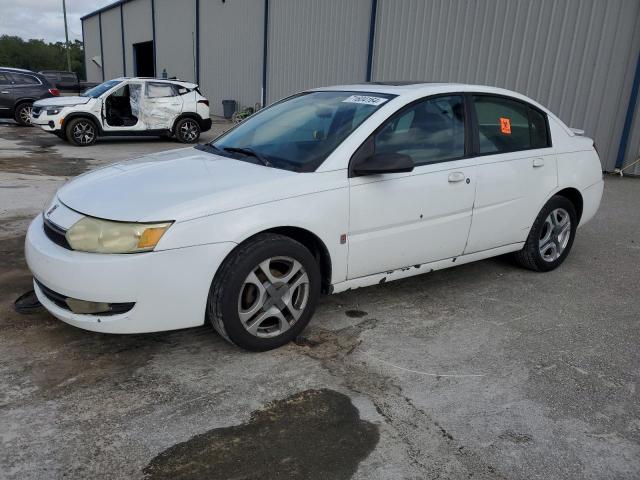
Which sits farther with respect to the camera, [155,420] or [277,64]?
[277,64]

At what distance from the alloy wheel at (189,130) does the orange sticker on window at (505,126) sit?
10.7 metres

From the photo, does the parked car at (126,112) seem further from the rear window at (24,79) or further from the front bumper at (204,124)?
the rear window at (24,79)

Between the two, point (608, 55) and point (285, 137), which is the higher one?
point (608, 55)

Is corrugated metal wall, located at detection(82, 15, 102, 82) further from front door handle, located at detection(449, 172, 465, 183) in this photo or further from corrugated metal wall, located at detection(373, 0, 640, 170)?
front door handle, located at detection(449, 172, 465, 183)

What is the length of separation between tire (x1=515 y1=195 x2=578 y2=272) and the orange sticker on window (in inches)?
→ 28.9

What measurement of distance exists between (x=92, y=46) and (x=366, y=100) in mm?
43949

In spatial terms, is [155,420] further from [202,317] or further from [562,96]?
[562,96]

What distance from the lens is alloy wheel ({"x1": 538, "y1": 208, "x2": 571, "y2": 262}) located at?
15.5 feet

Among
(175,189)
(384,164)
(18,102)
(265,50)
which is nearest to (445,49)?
(265,50)

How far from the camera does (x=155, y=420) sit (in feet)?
→ 8.54

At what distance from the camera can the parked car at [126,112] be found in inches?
488

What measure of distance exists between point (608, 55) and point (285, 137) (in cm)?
833

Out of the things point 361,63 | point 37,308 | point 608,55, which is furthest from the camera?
point 361,63

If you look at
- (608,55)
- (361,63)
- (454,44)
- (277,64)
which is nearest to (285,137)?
(608,55)
